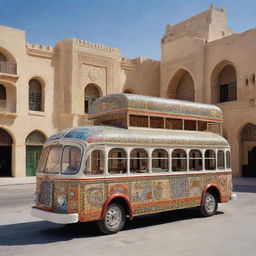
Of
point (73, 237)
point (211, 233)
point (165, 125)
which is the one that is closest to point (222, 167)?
point (165, 125)

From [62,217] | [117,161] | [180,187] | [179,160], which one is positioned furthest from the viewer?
[179,160]

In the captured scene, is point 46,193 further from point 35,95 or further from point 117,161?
point 35,95

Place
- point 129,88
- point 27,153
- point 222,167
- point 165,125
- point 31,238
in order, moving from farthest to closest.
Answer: point 129,88, point 27,153, point 222,167, point 165,125, point 31,238

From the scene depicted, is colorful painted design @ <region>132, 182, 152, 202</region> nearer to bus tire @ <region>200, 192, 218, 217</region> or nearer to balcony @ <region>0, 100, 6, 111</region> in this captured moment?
bus tire @ <region>200, 192, 218, 217</region>

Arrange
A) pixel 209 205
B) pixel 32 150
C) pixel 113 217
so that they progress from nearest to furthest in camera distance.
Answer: pixel 113 217 < pixel 209 205 < pixel 32 150

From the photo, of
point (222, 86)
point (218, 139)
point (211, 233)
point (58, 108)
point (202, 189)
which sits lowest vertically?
point (211, 233)

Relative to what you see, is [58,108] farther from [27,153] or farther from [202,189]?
[202,189]

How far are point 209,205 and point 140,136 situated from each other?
3.20 metres

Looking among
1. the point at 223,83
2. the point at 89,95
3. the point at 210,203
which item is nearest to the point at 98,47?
the point at 89,95

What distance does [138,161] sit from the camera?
891cm

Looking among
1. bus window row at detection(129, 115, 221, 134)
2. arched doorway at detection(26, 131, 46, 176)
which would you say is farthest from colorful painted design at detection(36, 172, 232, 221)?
arched doorway at detection(26, 131, 46, 176)

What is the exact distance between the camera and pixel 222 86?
93.2ft

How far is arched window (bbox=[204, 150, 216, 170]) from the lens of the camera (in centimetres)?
1052

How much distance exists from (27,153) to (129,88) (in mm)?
10360
